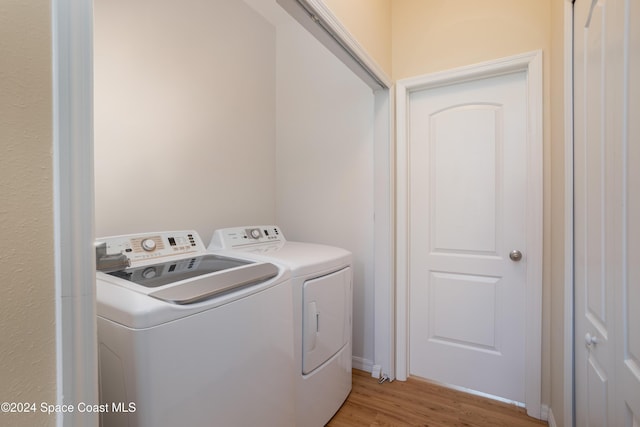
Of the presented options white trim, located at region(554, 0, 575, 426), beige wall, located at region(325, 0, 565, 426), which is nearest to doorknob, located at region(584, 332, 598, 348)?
white trim, located at region(554, 0, 575, 426)

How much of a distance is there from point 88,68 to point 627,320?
1.28 meters

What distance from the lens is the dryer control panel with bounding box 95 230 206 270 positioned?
1211 millimetres

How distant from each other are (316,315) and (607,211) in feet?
4.02

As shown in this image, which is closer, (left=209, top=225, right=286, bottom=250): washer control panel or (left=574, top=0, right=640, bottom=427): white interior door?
(left=574, top=0, right=640, bottom=427): white interior door

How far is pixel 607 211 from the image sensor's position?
85 centimetres

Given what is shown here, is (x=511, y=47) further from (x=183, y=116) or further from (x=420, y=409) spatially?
(x=420, y=409)

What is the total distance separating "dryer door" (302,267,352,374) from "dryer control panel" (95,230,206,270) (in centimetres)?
68

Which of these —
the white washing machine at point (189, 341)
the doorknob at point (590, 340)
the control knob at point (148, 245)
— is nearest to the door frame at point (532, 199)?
the doorknob at point (590, 340)

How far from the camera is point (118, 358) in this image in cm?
84

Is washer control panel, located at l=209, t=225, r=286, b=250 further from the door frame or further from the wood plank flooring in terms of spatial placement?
the door frame

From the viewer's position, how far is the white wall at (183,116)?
1.49m

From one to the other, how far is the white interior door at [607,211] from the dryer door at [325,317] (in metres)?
1.08

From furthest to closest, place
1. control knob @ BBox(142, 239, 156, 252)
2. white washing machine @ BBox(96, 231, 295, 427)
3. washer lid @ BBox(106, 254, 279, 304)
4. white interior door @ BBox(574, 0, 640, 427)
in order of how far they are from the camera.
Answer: control knob @ BBox(142, 239, 156, 252), washer lid @ BBox(106, 254, 279, 304), white washing machine @ BBox(96, 231, 295, 427), white interior door @ BBox(574, 0, 640, 427)

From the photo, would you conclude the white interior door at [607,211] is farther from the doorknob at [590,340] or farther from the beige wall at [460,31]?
the beige wall at [460,31]
